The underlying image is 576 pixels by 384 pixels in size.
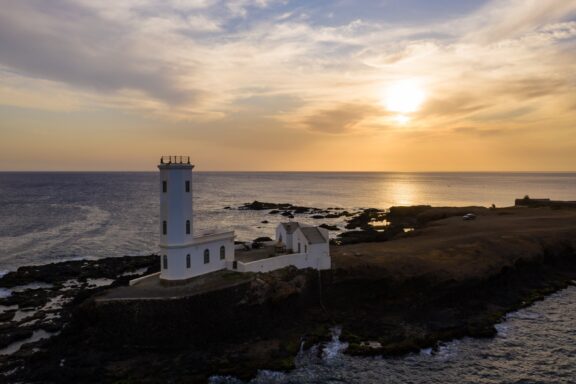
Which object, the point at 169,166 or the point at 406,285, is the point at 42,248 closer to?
the point at 169,166

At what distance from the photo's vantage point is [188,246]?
3366 cm

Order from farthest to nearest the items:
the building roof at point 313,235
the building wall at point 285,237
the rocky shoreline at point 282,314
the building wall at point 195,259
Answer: the building wall at point 285,237 → the building roof at point 313,235 → the building wall at point 195,259 → the rocky shoreline at point 282,314

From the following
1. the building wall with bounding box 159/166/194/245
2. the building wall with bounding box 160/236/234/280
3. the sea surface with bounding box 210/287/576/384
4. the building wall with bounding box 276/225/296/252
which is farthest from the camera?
the building wall with bounding box 276/225/296/252

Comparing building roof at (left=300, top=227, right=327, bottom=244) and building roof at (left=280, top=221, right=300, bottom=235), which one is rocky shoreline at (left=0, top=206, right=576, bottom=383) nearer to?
building roof at (left=300, top=227, right=327, bottom=244)

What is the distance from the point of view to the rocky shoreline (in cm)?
2731

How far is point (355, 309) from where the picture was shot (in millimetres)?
35625

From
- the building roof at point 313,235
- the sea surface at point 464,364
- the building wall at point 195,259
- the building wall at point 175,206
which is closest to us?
the sea surface at point 464,364

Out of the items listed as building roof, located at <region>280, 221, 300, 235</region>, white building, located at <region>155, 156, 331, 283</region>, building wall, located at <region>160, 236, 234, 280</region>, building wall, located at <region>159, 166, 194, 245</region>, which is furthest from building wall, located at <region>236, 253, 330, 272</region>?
building wall, located at <region>159, 166, 194, 245</region>

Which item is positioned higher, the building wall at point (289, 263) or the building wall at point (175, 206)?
the building wall at point (175, 206)

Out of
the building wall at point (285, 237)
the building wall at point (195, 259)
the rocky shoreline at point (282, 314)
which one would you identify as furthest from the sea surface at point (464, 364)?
the building wall at point (285, 237)

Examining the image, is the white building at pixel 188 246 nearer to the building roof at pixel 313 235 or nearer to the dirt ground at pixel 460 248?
the building roof at pixel 313 235

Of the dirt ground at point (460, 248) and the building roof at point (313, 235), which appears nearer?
the building roof at point (313, 235)

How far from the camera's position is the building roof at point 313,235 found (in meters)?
37.8

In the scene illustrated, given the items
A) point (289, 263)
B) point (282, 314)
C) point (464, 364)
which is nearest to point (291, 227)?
point (289, 263)
